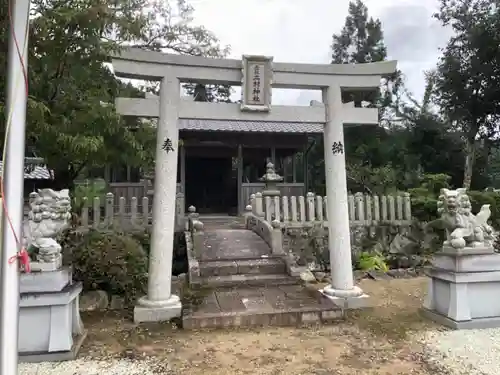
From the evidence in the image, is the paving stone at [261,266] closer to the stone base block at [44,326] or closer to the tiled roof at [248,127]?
the stone base block at [44,326]

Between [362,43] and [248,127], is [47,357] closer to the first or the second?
[248,127]

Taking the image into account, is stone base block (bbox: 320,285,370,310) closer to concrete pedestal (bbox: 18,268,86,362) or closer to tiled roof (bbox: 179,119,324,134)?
concrete pedestal (bbox: 18,268,86,362)

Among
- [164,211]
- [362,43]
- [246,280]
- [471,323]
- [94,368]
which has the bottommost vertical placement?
[94,368]

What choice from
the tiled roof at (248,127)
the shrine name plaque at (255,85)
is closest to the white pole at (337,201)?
the shrine name plaque at (255,85)

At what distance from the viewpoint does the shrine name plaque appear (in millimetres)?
5387

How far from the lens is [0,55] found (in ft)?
14.3

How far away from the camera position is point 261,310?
507 centimetres

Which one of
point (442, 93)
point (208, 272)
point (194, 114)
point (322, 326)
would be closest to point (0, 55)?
point (194, 114)

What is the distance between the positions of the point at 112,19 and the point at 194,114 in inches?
96.2

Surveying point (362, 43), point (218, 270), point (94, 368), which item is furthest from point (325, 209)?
point (362, 43)

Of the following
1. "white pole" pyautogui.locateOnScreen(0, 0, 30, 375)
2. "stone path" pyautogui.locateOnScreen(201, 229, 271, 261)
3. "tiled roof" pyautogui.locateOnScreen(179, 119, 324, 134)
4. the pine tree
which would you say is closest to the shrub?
"stone path" pyautogui.locateOnScreen(201, 229, 271, 261)

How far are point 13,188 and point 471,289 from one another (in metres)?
4.94

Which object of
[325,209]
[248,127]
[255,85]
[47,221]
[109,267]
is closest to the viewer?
[47,221]

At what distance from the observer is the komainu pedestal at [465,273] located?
470 cm
